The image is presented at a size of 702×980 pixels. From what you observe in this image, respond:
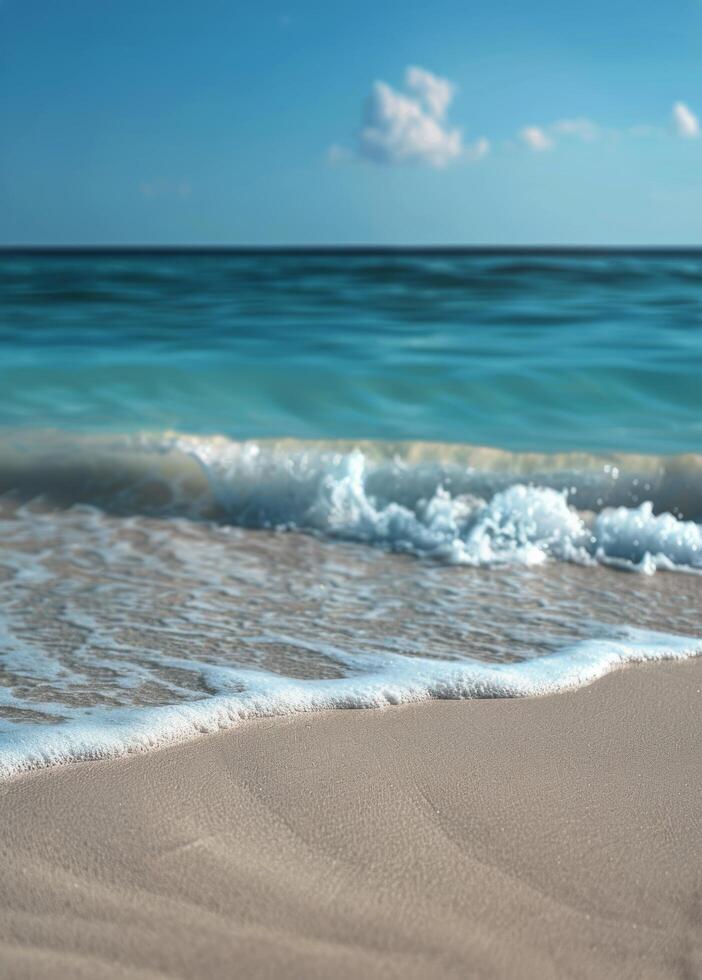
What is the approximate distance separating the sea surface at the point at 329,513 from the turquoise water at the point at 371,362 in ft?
0.12

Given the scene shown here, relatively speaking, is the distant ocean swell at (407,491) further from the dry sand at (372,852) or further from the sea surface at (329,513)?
the dry sand at (372,852)

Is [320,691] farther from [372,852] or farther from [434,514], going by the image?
[434,514]

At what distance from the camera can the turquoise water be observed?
7152 mm

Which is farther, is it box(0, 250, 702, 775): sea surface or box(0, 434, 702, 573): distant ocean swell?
box(0, 434, 702, 573): distant ocean swell

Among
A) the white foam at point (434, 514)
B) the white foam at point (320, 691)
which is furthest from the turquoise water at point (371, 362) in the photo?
the white foam at point (320, 691)

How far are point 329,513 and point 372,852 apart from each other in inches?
120

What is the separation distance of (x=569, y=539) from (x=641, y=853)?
8.52 ft

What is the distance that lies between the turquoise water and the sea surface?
4 centimetres

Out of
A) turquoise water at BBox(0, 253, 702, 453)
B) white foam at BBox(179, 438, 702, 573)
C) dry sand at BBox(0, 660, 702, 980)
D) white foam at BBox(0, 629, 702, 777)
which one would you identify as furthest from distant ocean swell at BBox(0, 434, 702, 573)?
dry sand at BBox(0, 660, 702, 980)

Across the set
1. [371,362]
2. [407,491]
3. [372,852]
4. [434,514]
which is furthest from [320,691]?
[371,362]

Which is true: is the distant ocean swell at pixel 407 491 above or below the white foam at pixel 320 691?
above

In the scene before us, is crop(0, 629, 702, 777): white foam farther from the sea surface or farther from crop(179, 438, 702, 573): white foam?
crop(179, 438, 702, 573): white foam

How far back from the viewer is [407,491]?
17.5 ft

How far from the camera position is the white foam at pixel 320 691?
7.61 ft
